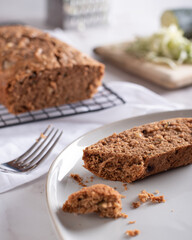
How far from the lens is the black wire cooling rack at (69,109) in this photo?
2910 millimetres

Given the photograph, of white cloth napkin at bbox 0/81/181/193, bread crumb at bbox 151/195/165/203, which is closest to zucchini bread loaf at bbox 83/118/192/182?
bread crumb at bbox 151/195/165/203

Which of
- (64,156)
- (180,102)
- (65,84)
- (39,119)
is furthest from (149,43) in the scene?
(64,156)

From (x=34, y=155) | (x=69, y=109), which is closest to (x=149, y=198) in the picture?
(x=34, y=155)

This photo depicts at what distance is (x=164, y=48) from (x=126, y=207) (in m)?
2.85

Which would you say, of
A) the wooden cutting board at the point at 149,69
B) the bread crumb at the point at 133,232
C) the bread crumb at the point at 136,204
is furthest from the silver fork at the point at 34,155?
the wooden cutting board at the point at 149,69

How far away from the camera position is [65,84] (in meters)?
3.17

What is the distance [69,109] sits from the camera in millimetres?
3166

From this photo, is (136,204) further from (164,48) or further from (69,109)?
(164,48)

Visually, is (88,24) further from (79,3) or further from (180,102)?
(180,102)

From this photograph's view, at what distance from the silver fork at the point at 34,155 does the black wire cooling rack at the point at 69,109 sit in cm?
34

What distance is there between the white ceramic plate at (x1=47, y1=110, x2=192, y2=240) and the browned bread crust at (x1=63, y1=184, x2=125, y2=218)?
3 cm

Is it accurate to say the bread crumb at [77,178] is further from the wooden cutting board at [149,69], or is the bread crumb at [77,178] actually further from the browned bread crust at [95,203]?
the wooden cutting board at [149,69]

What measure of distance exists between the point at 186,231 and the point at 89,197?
0.47 m

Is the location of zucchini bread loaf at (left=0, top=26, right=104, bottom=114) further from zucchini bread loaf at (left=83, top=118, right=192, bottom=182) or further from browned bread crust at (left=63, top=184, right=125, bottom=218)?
browned bread crust at (left=63, top=184, right=125, bottom=218)
